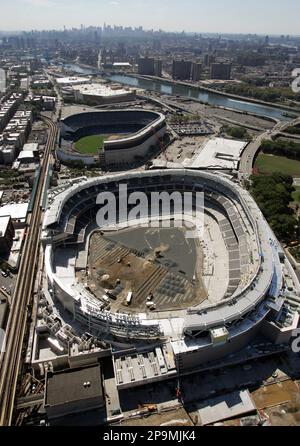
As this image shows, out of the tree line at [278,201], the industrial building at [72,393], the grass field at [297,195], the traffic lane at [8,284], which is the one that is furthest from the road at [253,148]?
the industrial building at [72,393]

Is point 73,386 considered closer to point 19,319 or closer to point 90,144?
point 19,319

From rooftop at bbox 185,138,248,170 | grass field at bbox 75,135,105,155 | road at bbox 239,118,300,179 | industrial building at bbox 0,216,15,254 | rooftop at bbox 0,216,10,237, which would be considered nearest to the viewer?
industrial building at bbox 0,216,15,254

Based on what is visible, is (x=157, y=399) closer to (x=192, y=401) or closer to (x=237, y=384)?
(x=192, y=401)

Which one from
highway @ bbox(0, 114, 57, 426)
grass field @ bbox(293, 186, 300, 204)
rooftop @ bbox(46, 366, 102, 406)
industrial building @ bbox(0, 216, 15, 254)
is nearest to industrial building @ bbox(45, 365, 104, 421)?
rooftop @ bbox(46, 366, 102, 406)

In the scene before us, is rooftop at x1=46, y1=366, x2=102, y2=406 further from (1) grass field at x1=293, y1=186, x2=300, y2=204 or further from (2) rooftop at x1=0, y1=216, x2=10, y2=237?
(1) grass field at x1=293, y1=186, x2=300, y2=204

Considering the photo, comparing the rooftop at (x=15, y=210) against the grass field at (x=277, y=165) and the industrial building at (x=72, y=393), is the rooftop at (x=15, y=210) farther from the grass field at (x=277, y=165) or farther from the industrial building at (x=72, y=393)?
the grass field at (x=277, y=165)
